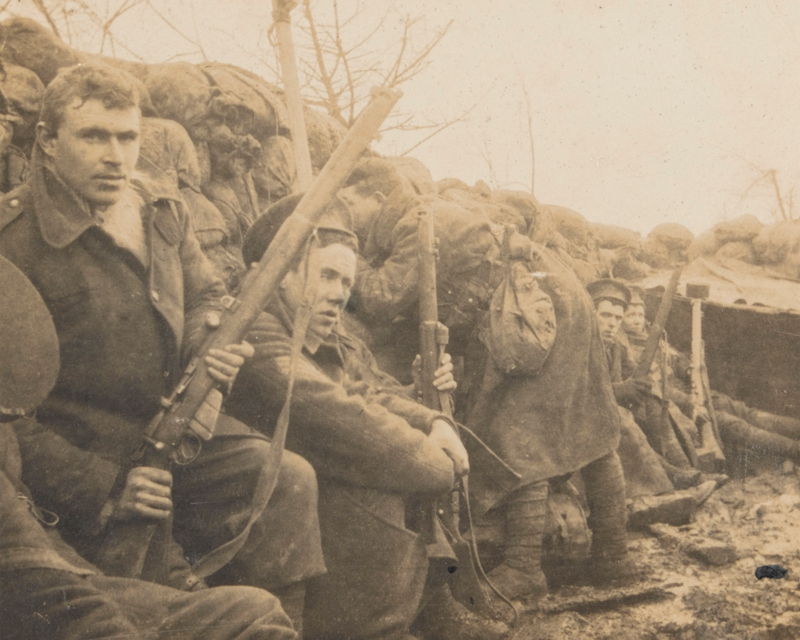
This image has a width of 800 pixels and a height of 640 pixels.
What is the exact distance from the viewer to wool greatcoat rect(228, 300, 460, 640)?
9.20 feet

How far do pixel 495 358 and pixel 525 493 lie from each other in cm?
66

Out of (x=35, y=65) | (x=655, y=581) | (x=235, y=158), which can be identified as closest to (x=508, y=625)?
(x=655, y=581)

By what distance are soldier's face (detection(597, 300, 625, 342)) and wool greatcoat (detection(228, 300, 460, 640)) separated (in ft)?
5.64

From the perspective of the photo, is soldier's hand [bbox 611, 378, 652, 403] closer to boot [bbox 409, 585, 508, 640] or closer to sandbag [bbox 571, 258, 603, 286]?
sandbag [bbox 571, 258, 603, 286]

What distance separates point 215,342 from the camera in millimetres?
2607

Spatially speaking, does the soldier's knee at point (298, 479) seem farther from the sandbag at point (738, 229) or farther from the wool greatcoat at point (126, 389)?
the sandbag at point (738, 229)

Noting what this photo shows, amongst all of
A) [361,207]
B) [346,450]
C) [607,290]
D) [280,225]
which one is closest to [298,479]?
[346,450]

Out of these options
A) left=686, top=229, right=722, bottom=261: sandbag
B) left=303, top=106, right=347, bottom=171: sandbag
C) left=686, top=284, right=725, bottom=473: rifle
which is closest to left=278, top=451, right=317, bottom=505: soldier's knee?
left=303, top=106, right=347, bottom=171: sandbag

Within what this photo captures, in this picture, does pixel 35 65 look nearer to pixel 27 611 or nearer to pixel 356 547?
pixel 27 611

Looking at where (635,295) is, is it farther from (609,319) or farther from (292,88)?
(292,88)

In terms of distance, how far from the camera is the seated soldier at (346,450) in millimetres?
2834

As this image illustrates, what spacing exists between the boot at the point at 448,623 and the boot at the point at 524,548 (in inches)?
9.6

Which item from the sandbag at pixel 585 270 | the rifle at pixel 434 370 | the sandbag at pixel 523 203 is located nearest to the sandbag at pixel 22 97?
the rifle at pixel 434 370

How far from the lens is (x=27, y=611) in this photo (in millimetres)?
2285
